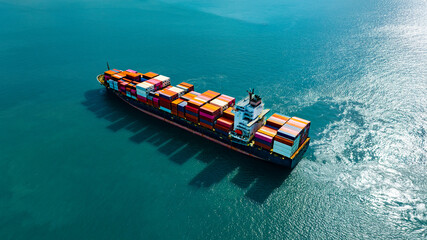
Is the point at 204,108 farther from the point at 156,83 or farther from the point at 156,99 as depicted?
the point at 156,83

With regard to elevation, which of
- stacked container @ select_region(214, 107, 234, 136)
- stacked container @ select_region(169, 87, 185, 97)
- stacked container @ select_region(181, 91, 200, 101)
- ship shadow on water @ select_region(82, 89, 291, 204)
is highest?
stacked container @ select_region(169, 87, 185, 97)

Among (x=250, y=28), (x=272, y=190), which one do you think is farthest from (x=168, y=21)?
(x=272, y=190)

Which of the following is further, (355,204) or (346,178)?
(346,178)

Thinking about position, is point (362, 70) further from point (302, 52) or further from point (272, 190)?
point (272, 190)

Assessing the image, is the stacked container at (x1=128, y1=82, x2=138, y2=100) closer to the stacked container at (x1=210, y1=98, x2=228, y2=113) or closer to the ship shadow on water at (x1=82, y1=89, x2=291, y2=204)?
the ship shadow on water at (x1=82, y1=89, x2=291, y2=204)

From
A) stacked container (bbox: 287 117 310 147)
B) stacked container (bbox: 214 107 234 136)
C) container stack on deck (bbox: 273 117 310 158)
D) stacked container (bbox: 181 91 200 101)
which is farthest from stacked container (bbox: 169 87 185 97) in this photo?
stacked container (bbox: 287 117 310 147)

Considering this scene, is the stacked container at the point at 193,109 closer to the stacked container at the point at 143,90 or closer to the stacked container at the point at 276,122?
the stacked container at the point at 143,90

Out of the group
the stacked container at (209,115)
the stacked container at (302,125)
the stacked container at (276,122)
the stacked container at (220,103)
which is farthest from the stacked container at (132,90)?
the stacked container at (302,125)
